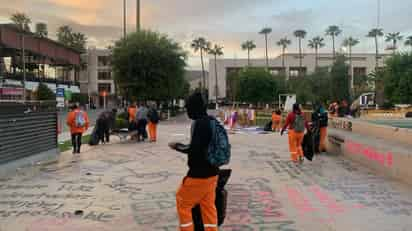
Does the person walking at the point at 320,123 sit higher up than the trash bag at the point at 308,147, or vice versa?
the person walking at the point at 320,123

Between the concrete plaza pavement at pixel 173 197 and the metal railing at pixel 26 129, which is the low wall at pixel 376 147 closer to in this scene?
the concrete plaza pavement at pixel 173 197

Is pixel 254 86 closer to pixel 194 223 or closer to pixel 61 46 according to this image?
pixel 61 46

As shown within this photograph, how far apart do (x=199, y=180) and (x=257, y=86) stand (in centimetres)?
5971

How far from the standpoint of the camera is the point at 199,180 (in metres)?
4.08

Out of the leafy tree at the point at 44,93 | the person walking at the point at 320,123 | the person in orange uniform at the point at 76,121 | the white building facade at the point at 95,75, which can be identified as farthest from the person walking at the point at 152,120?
the white building facade at the point at 95,75

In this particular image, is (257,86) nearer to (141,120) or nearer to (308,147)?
(141,120)

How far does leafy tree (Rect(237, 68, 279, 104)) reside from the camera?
63.1 meters

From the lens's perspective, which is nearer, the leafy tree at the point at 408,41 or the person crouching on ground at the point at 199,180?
the person crouching on ground at the point at 199,180

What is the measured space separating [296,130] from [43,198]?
657 cm

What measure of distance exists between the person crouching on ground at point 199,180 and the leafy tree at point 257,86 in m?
59.4

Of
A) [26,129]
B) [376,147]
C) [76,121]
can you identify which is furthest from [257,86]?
[26,129]

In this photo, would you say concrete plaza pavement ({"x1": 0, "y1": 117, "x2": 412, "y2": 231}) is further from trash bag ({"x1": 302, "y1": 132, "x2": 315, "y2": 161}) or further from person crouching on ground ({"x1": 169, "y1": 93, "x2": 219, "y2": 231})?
person crouching on ground ({"x1": 169, "y1": 93, "x2": 219, "y2": 231})

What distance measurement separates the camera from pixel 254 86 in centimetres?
6319

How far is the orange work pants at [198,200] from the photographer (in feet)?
13.4
